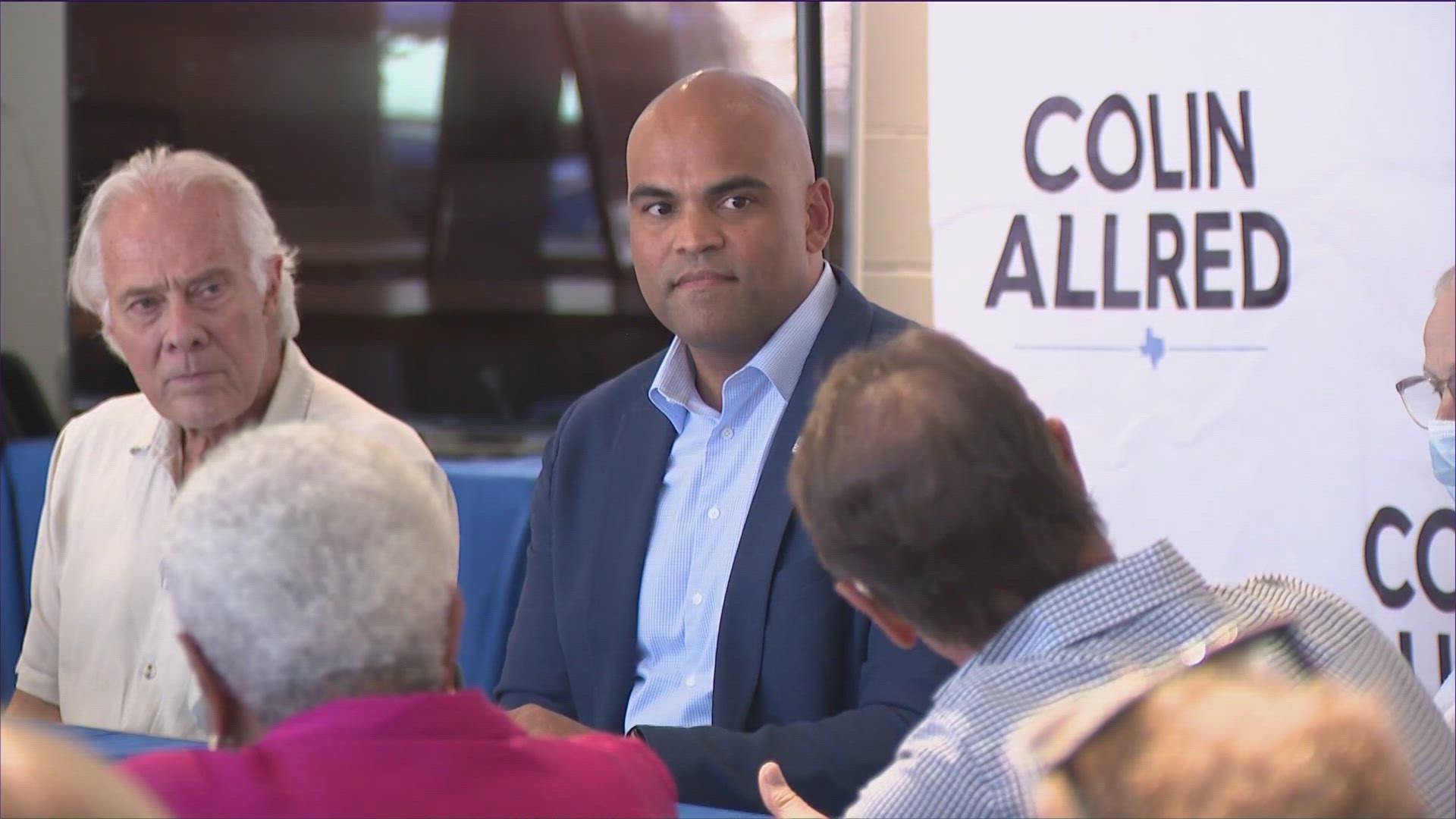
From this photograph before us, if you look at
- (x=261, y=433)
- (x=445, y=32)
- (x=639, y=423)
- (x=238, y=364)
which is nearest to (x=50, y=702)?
(x=238, y=364)

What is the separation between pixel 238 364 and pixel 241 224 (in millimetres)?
219

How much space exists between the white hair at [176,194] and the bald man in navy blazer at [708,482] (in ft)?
1.93

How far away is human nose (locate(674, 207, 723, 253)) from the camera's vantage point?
7.17 ft

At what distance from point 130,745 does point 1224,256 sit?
71.9 inches

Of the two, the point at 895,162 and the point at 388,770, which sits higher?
the point at 895,162

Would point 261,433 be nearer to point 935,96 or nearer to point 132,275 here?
point 132,275

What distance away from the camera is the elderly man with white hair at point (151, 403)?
2.42 m

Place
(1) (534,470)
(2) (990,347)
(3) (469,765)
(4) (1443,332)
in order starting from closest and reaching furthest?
(3) (469,765), (4) (1443,332), (2) (990,347), (1) (534,470)

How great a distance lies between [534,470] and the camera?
3.24m

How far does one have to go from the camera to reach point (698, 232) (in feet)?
7.18

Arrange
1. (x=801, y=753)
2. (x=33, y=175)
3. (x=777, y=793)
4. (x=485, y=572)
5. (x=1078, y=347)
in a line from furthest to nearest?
1. (x=33, y=175)
2. (x=1078, y=347)
3. (x=485, y=572)
4. (x=801, y=753)
5. (x=777, y=793)

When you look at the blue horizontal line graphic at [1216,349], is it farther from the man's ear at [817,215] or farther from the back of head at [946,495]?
the back of head at [946,495]

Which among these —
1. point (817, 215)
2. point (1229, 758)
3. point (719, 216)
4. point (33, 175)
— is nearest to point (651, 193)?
point (719, 216)

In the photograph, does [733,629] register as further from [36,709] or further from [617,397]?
[36,709]
